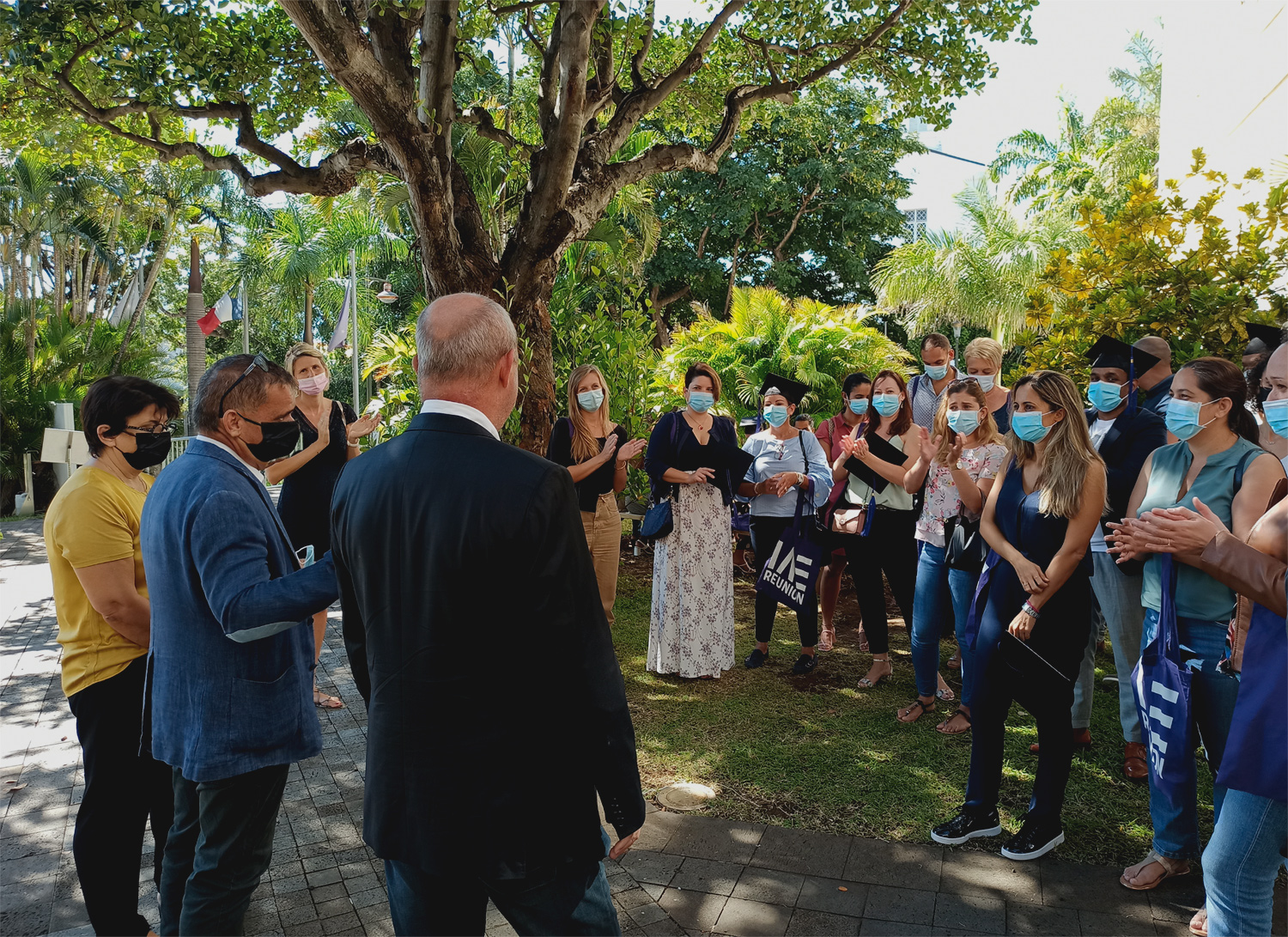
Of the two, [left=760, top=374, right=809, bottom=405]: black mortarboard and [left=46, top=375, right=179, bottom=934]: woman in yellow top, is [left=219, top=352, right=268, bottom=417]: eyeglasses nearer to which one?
[left=46, top=375, right=179, bottom=934]: woman in yellow top

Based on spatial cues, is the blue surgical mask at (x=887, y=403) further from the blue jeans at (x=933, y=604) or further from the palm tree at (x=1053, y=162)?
the palm tree at (x=1053, y=162)

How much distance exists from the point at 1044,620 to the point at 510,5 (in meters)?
8.85

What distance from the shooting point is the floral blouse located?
17.4ft

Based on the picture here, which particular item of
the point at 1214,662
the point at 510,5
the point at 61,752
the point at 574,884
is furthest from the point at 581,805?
the point at 510,5

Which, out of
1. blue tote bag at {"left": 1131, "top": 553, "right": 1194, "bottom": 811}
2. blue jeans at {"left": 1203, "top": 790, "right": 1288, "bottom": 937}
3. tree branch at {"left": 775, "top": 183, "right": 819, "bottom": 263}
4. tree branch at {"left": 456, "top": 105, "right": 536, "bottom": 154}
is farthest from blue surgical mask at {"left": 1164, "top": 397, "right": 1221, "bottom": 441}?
tree branch at {"left": 775, "top": 183, "right": 819, "bottom": 263}

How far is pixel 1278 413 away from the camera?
298 centimetres

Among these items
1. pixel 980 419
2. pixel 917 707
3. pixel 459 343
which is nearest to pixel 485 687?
pixel 459 343

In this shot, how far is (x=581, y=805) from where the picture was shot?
211 centimetres

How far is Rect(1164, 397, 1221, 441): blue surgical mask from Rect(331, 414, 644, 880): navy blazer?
9.05ft

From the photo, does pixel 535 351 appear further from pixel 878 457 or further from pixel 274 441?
pixel 274 441

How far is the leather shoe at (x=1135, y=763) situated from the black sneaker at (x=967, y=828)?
115cm

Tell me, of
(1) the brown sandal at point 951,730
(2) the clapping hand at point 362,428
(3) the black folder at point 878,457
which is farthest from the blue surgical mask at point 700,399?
(1) the brown sandal at point 951,730

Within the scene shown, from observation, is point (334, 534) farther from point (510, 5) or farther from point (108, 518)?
point (510, 5)

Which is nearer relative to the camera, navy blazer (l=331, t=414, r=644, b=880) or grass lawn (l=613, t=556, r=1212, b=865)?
navy blazer (l=331, t=414, r=644, b=880)
